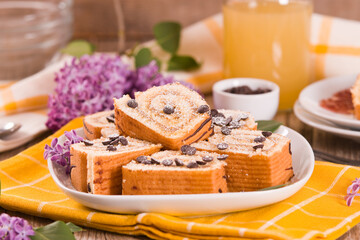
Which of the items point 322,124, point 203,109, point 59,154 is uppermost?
point 203,109

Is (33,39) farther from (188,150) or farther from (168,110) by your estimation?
(188,150)

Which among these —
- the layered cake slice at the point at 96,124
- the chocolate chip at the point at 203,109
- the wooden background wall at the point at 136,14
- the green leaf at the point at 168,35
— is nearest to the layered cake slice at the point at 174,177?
the chocolate chip at the point at 203,109

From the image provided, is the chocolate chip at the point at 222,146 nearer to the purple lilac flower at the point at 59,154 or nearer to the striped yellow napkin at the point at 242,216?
the striped yellow napkin at the point at 242,216

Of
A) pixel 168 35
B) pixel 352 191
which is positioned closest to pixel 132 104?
pixel 352 191

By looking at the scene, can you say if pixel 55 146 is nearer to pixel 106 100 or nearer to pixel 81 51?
pixel 106 100

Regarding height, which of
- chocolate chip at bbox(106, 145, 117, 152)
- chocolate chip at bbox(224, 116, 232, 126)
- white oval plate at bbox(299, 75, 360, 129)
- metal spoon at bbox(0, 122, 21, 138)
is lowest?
metal spoon at bbox(0, 122, 21, 138)

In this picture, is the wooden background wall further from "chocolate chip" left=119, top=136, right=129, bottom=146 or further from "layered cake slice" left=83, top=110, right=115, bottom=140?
"chocolate chip" left=119, top=136, right=129, bottom=146

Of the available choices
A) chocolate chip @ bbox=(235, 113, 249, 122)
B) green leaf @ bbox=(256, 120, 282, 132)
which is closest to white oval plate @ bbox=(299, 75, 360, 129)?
green leaf @ bbox=(256, 120, 282, 132)
